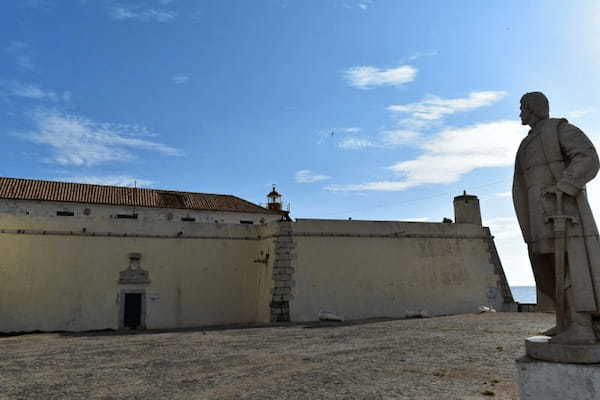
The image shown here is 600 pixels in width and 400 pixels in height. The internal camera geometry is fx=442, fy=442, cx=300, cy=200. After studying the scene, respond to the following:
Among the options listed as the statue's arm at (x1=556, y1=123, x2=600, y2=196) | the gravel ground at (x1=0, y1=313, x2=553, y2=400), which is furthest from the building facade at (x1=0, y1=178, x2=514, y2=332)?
the statue's arm at (x1=556, y1=123, x2=600, y2=196)

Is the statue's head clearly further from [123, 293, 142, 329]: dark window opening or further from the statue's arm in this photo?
[123, 293, 142, 329]: dark window opening

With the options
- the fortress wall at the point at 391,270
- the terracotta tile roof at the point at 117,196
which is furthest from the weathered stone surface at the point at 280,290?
the terracotta tile roof at the point at 117,196

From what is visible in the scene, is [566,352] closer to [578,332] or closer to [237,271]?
[578,332]

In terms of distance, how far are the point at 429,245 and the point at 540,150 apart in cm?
1481

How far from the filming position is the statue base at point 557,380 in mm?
3145

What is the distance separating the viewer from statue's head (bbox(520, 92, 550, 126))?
4.00m

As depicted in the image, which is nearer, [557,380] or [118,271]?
[557,380]

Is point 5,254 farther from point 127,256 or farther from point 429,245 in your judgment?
point 429,245

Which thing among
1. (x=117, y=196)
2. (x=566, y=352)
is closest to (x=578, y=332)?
(x=566, y=352)

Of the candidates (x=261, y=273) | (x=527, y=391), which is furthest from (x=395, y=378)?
(x=261, y=273)

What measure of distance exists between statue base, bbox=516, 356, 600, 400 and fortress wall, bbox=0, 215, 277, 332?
42.2 feet

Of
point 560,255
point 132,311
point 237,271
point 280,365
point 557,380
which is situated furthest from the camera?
point 237,271

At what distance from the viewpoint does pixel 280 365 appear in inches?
279

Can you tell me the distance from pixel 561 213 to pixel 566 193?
0.17m
